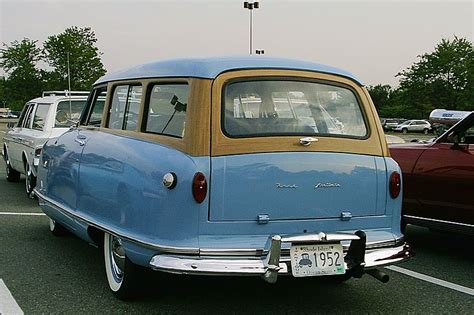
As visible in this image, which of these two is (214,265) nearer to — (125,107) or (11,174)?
(125,107)

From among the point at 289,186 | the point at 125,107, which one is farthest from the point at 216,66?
the point at 125,107

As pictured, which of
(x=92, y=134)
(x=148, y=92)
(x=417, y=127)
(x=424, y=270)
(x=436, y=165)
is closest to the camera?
(x=148, y=92)

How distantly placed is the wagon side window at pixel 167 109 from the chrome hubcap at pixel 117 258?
2.91 ft

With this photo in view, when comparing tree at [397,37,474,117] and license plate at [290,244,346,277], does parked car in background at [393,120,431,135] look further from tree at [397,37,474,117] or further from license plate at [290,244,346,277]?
license plate at [290,244,346,277]

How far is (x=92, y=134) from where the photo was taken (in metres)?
5.53

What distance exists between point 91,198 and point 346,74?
2167 millimetres

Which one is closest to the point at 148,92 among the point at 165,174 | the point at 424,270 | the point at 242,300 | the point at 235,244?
the point at 165,174

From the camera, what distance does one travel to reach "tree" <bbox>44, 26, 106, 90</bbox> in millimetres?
71925

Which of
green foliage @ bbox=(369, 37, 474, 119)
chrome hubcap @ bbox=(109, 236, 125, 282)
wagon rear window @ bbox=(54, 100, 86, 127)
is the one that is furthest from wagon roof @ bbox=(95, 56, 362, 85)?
green foliage @ bbox=(369, 37, 474, 119)

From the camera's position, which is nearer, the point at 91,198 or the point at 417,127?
the point at 91,198

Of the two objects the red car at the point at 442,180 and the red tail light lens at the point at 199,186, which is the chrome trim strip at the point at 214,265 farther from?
the red car at the point at 442,180

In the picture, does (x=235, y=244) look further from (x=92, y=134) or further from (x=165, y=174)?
(x=92, y=134)

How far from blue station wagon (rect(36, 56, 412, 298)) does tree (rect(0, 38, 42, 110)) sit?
73415mm

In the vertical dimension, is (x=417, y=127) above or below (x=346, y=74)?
below
